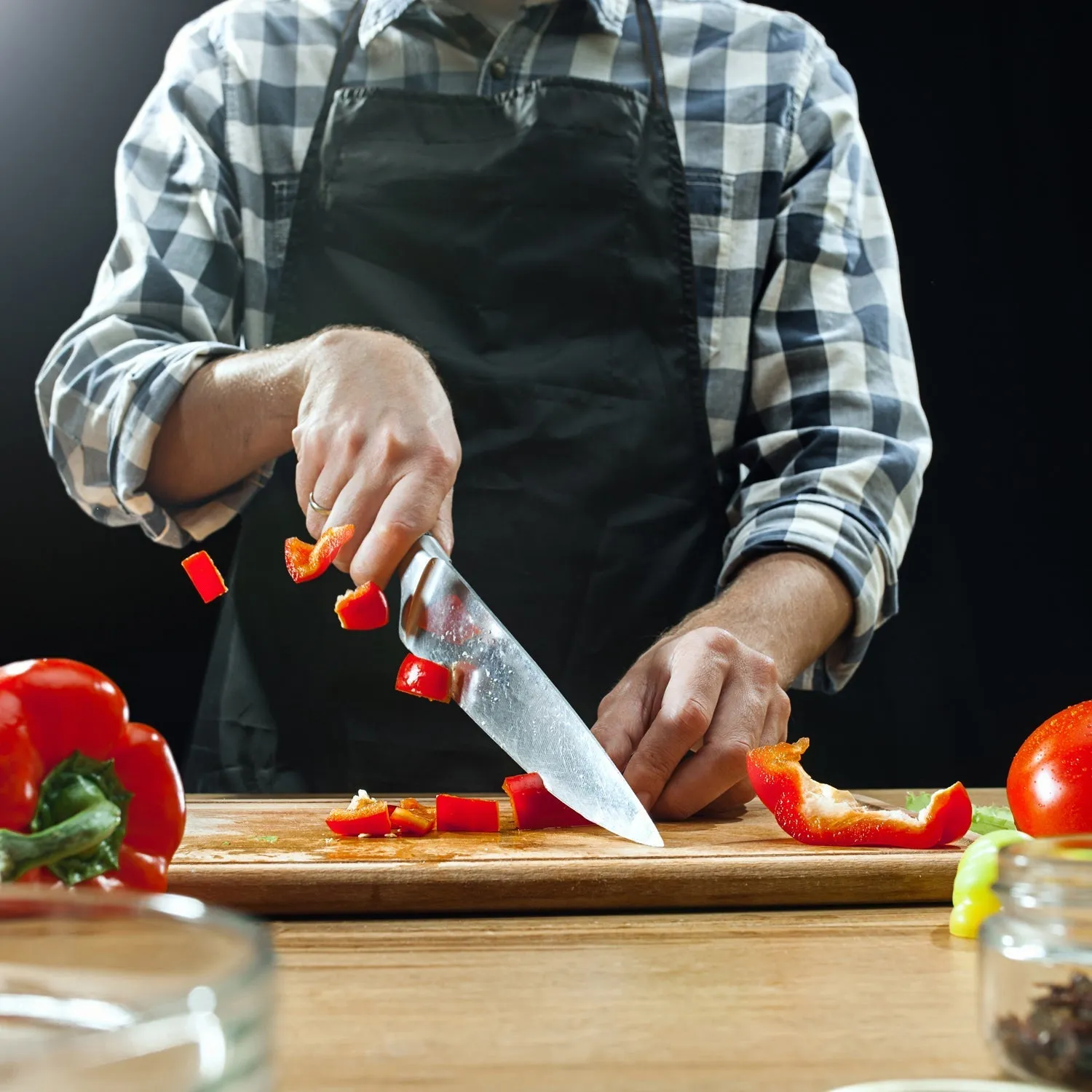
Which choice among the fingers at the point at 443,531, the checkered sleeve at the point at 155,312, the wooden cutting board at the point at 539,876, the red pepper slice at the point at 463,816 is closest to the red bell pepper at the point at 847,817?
the wooden cutting board at the point at 539,876

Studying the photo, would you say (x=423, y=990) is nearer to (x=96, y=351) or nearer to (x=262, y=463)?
(x=262, y=463)

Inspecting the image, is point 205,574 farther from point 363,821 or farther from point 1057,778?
point 1057,778

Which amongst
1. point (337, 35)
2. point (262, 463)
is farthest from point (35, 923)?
point (337, 35)

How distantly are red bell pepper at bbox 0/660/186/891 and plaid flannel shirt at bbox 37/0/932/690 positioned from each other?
39.4 inches

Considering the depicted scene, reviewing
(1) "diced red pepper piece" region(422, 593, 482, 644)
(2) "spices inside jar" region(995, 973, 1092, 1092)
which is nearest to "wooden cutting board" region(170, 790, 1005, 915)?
(1) "diced red pepper piece" region(422, 593, 482, 644)

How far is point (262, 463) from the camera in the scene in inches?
65.2

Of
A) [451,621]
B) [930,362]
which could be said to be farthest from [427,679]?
[930,362]

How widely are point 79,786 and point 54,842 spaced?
0.22 feet

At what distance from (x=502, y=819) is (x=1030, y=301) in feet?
6.06

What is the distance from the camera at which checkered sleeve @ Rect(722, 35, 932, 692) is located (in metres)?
1.63

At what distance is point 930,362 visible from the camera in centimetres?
246

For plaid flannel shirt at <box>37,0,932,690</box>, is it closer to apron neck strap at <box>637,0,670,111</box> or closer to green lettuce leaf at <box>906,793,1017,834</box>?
apron neck strap at <box>637,0,670,111</box>

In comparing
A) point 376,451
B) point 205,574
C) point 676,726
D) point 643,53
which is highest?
point 643,53

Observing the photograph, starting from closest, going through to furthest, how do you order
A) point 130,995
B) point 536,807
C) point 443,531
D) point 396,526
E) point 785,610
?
1. point 130,995
2. point 536,807
3. point 396,526
4. point 443,531
5. point 785,610
